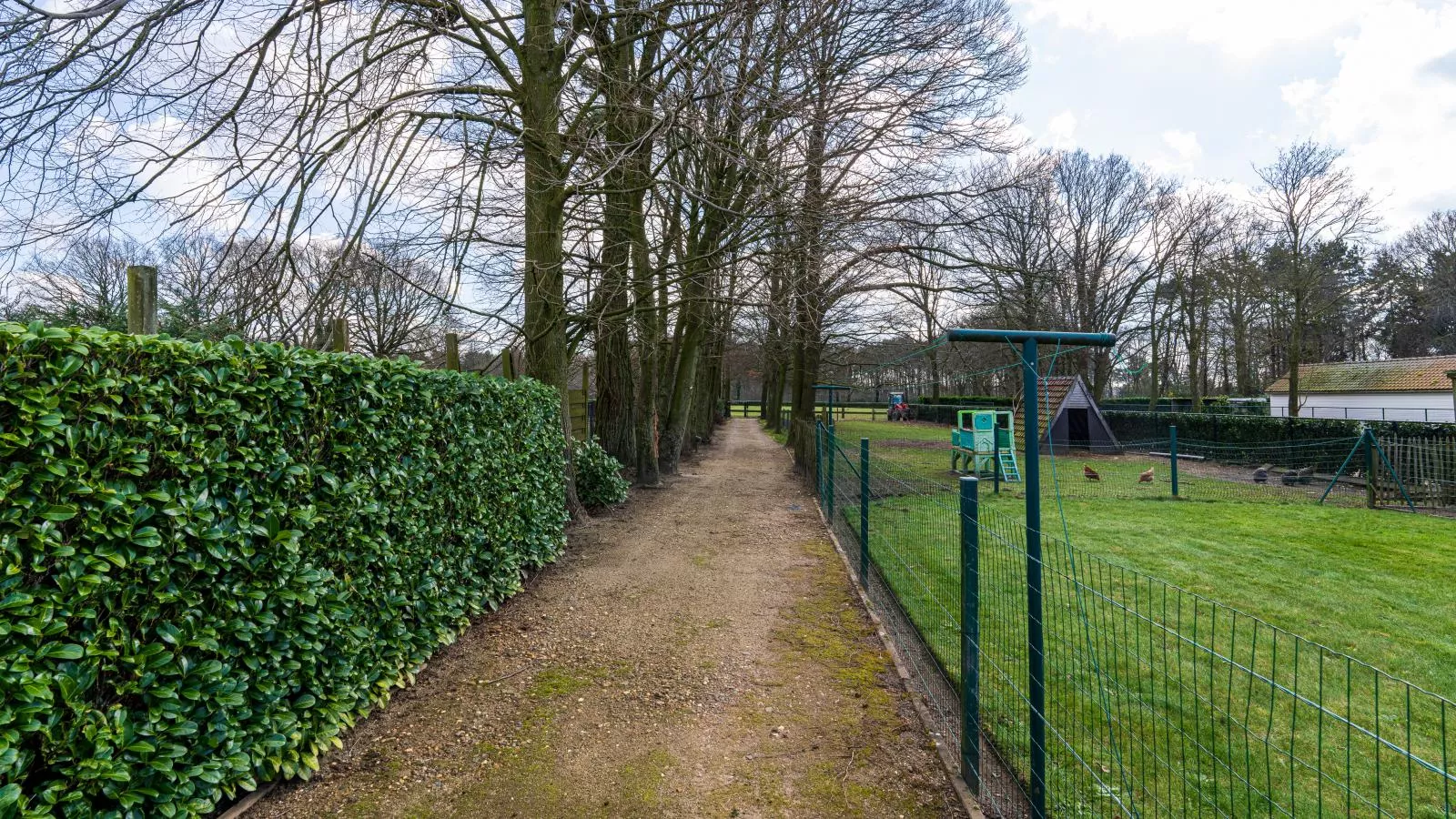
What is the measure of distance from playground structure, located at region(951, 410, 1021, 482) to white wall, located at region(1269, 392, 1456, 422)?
2422 centimetres

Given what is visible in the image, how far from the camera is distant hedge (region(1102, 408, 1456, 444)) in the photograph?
13.7 m

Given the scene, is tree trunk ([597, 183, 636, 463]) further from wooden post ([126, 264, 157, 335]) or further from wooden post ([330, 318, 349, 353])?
wooden post ([126, 264, 157, 335])

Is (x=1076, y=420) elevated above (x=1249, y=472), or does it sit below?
above

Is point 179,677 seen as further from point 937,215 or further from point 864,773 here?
point 937,215

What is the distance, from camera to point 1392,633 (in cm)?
530

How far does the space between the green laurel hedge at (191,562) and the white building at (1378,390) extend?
129ft

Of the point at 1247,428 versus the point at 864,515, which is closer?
the point at 864,515

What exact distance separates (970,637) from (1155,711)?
101 cm

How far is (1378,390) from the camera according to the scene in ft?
114

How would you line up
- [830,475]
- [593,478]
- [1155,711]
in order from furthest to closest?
1. [593,478]
2. [830,475]
3. [1155,711]

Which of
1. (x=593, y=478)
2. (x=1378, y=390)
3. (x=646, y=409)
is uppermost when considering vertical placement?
(x=1378, y=390)

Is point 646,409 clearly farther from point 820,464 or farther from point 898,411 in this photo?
point 898,411

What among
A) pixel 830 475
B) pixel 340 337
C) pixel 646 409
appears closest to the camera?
pixel 340 337

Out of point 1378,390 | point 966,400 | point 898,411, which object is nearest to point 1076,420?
point 966,400
